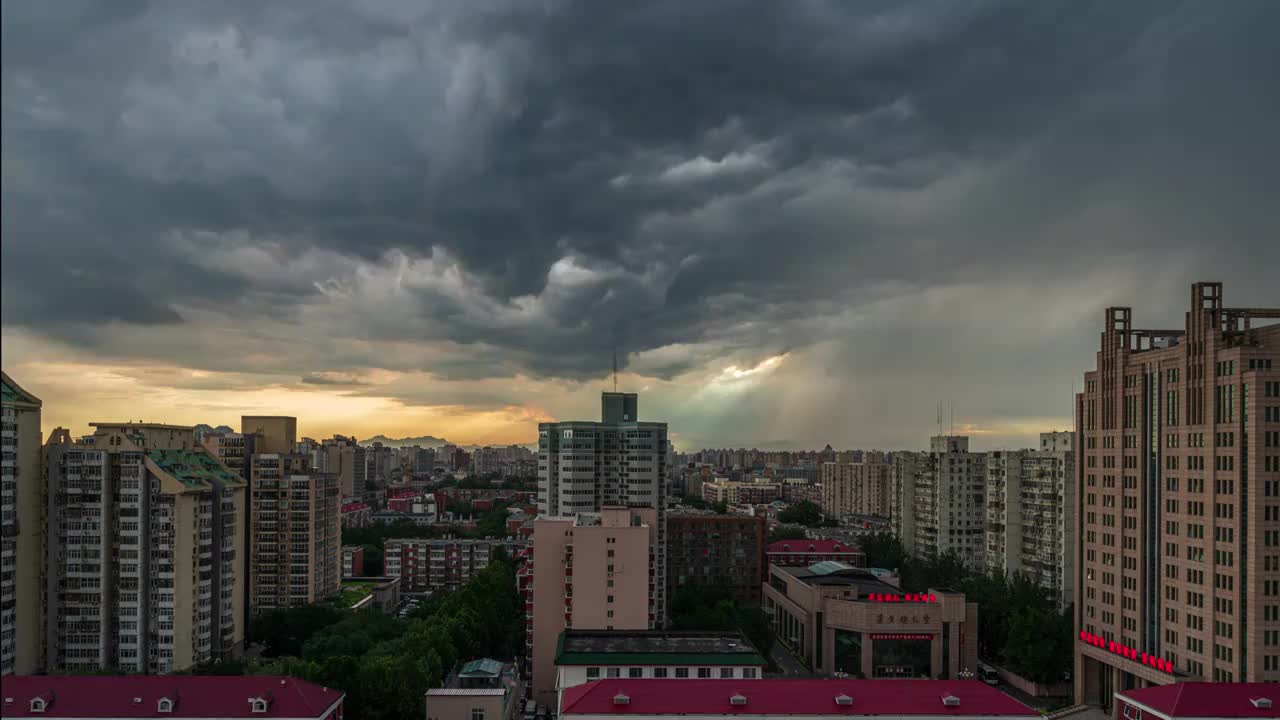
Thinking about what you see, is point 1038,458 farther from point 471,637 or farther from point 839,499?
point 839,499

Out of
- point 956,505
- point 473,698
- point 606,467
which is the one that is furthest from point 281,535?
point 956,505

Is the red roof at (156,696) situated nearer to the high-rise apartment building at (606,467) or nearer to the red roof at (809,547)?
the high-rise apartment building at (606,467)

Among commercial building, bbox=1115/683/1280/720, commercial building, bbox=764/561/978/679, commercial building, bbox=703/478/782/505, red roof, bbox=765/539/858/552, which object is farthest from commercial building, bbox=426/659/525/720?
commercial building, bbox=703/478/782/505

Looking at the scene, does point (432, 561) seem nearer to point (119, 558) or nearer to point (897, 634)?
point (119, 558)

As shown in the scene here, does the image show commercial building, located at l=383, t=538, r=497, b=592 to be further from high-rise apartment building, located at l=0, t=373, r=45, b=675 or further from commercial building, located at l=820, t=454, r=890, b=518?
commercial building, located at l=820, t=454, r=890, b=518

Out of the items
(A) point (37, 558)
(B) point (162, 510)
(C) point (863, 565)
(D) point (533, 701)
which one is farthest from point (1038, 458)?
(A) point (37, 558)

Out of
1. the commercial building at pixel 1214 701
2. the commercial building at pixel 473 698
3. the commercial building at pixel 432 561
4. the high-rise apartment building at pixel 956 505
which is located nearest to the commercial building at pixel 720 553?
the high-rise apartment building at pixel 956 505
